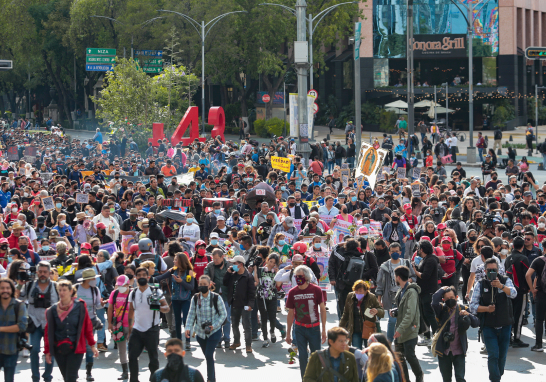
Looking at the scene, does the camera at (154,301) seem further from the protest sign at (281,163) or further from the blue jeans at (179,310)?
the protest sign at (281,163)

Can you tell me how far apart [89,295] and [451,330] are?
180 inches

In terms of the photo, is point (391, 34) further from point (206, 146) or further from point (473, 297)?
point (473, 297)

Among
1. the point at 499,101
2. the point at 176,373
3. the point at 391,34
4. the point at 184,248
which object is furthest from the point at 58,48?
the point at 176,373

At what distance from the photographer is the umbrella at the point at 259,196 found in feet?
56.3

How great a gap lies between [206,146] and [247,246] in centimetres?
2254

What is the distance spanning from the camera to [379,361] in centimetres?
668

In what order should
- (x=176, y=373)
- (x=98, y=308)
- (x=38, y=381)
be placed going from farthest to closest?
(x=98, y=308) → (x=38, y=381) → (x=176, y=373)

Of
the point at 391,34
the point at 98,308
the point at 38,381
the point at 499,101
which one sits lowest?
the point at 38,381

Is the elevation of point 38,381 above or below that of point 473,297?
below

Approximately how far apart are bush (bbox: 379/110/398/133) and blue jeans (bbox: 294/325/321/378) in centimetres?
5082

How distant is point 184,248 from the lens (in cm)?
1274

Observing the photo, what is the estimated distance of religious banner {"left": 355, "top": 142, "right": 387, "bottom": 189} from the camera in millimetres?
20969

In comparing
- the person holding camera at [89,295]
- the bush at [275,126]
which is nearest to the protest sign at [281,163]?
the person holding camera at [89,295]

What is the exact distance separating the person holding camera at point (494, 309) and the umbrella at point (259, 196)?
7.90 metres
